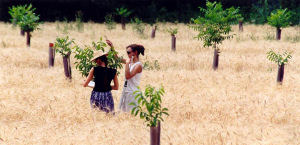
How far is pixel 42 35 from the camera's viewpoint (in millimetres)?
20031

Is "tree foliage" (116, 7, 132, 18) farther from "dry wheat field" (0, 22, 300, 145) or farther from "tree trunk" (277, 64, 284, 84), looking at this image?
"tree trunk" (277, 64, 284, 84)

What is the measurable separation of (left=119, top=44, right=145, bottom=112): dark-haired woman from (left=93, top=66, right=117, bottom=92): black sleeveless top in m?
0.30

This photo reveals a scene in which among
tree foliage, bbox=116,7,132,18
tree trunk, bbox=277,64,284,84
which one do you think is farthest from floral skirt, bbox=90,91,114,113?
tree foliage, bbox=116,7,132,18

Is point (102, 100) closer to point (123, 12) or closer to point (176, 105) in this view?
point (176, 105)

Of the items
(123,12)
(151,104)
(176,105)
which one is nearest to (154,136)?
(151,104)

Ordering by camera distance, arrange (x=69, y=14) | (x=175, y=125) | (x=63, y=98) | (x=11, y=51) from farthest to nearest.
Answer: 1. (x=69, y=14)
2. (x=11, y=51)
3. (x=63, y=98)
4. (x=175, y=125)

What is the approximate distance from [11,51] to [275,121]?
10135 mm

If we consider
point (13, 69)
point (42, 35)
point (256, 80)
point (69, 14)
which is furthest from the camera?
point (69, 14)

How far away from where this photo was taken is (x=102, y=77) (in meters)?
6.72

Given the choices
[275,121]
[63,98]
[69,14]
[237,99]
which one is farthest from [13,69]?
[69,14]

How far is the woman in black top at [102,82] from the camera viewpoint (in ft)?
22.1

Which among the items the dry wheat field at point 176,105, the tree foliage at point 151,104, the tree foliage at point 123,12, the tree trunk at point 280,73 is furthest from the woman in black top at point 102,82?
the tree foliage at point 123,12

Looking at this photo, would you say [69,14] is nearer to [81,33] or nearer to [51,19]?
[51,19]

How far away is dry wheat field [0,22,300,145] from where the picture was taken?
5.80 m
